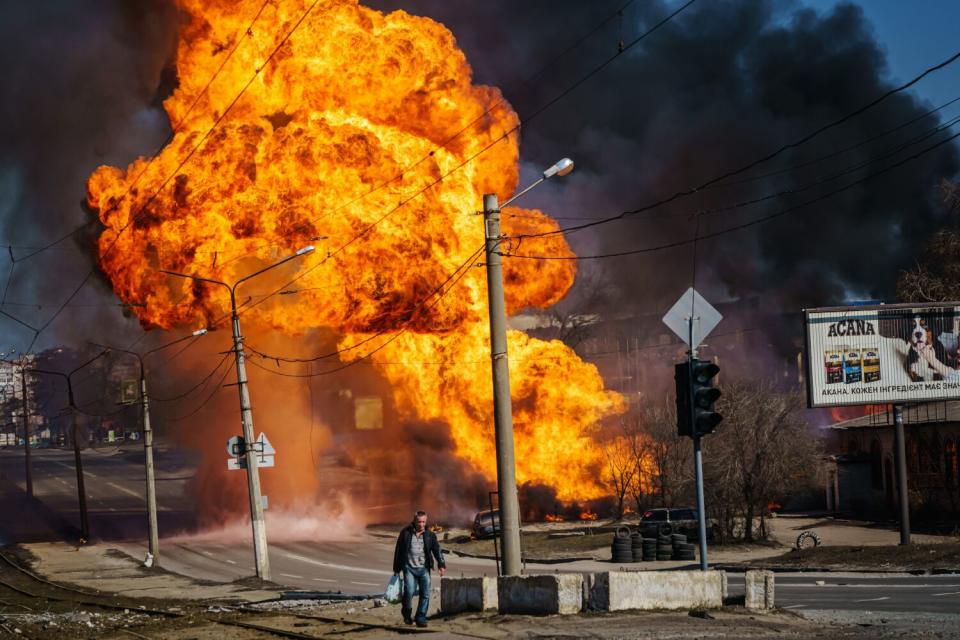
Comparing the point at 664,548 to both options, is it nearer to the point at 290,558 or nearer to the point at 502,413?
the point at 290,558

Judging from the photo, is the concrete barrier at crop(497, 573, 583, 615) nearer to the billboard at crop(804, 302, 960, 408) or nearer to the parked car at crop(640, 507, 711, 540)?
the billboard at crop(804, 302, 960, 408)

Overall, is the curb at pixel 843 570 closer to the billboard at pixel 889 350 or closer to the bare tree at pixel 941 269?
the billboard at pixel 889 350

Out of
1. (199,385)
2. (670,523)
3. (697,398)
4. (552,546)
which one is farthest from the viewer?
(199,385)

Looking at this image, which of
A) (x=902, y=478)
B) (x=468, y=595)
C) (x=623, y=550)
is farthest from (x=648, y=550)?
(x=468, y=595)

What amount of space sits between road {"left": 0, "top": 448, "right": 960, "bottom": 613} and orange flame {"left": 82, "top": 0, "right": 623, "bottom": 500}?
9824mm

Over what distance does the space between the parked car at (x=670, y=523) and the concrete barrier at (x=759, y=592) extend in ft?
85.9

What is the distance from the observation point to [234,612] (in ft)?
79.5

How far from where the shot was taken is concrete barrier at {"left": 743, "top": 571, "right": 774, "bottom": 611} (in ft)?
56.0

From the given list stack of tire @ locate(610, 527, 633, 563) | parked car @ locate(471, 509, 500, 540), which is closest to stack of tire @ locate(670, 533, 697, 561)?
stack of tire @ locate(610, 527, 633, 563)

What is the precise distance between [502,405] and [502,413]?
0.53 feet

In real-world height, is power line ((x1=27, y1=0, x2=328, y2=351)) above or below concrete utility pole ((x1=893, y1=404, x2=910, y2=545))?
above

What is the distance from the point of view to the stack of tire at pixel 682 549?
40.0 metres

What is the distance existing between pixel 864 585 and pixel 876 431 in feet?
92.7

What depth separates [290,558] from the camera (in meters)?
47.1
